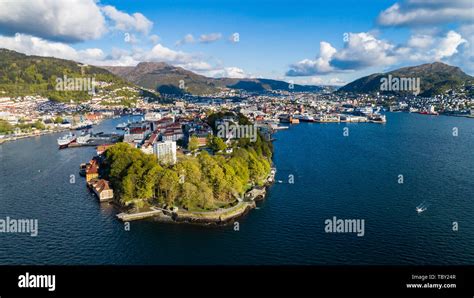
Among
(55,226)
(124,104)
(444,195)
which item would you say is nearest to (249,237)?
(55,226)

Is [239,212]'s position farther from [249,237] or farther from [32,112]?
[32,112]

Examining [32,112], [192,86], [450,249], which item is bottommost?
[450,249]

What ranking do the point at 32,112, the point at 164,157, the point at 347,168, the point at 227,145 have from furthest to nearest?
1. the point at 32,112
2. the point at 227,145
3. the point at 347,168
4. the point at 164,157

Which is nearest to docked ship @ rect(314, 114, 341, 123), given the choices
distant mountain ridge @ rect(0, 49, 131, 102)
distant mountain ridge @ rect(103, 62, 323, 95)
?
distant mountain ridge @ rect(0, 49, 131, 102)

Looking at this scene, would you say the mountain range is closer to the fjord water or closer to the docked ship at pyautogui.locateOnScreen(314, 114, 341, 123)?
the fjord water

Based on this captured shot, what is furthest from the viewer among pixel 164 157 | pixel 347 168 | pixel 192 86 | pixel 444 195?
pixel 192 86

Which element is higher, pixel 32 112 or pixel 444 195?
pixel 32 112

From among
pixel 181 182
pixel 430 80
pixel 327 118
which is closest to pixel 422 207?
pixel 181 182
